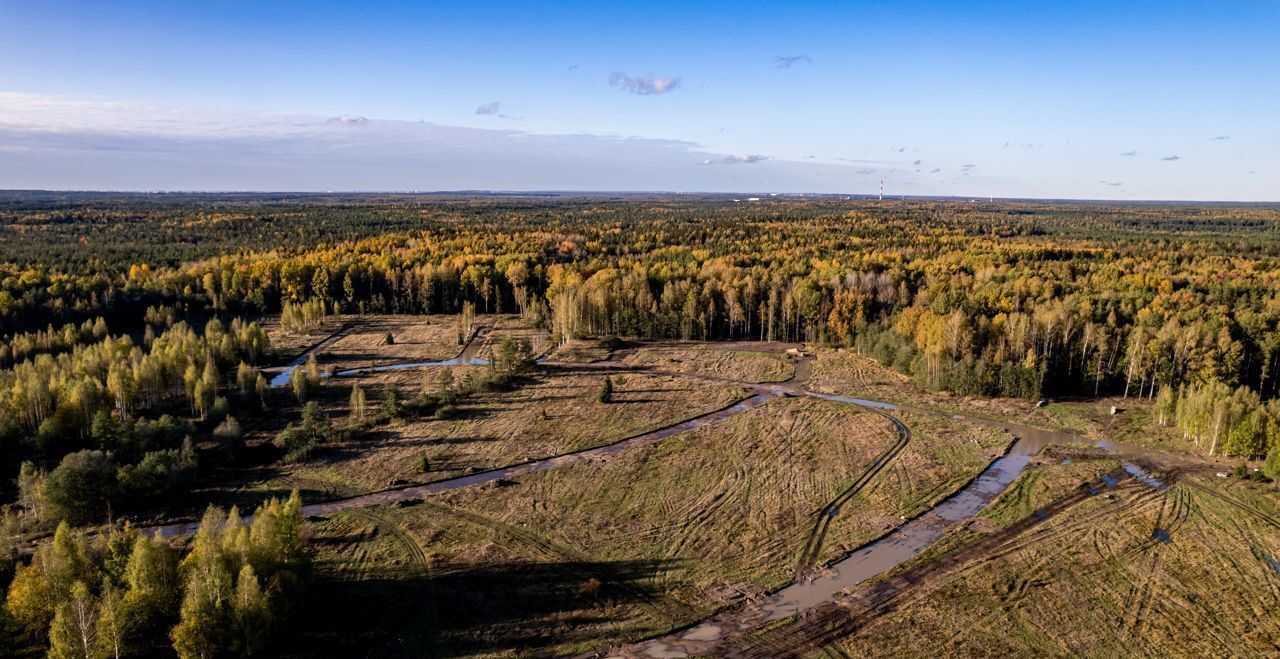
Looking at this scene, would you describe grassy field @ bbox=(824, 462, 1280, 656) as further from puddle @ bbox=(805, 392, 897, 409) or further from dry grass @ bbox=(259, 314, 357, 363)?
dry grass @ bbox=(259, 314, 357, 363)

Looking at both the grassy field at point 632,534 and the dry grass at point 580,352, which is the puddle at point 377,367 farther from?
the grassy field at point 632,534

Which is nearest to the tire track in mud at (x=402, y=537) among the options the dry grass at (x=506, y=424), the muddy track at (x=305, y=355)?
the dry grass at (x=506, y=424)

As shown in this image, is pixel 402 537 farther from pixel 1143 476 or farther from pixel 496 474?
pixel 1143 476

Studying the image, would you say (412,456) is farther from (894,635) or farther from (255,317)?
(255,317)

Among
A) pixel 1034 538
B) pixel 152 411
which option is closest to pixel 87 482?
pixel 152 411

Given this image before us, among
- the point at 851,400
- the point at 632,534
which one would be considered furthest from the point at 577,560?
the point at 851,400

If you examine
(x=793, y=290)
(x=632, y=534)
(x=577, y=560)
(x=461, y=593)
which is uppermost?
(x=793, y=290)
